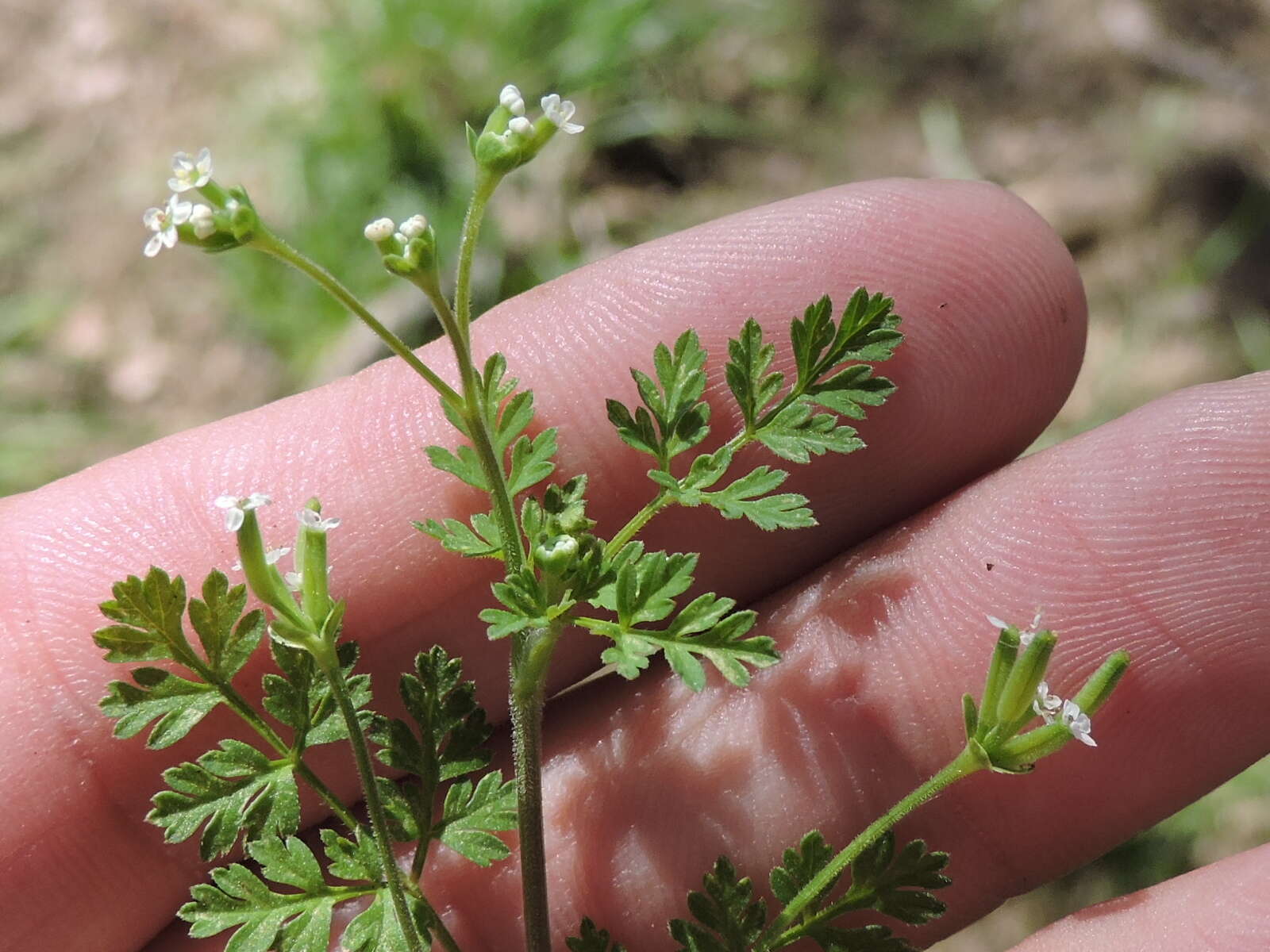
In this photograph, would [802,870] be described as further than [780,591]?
No

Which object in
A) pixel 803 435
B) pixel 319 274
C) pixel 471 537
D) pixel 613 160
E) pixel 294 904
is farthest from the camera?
pixel 613 160

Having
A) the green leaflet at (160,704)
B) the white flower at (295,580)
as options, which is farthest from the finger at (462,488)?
the white flower at (295,580)

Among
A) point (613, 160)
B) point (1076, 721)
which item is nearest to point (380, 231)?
point (1076, 721)

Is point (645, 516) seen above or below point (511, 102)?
below

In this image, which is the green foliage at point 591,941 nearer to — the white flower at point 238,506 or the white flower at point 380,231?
the white flower at point 238,506

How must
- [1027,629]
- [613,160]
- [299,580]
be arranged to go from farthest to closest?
1. [613,160]
2. [1027,629]
3. [299,580]

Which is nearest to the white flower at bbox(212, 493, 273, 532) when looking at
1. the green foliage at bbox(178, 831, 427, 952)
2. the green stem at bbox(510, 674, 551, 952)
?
the green stem at bbox(510, 674, 551, 952)

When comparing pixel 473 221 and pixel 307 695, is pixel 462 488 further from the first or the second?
pixel 473 221
